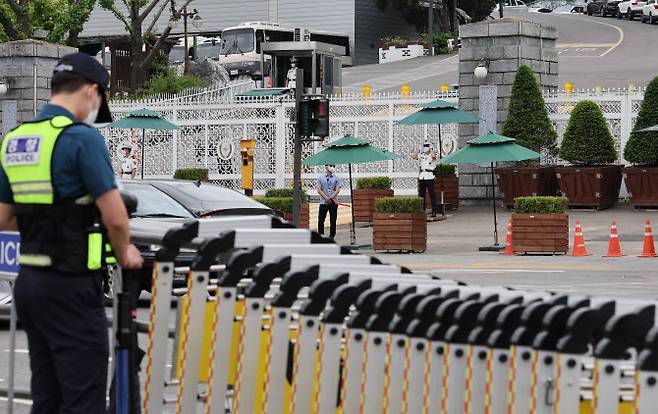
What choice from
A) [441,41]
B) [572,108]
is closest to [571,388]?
[572,108]

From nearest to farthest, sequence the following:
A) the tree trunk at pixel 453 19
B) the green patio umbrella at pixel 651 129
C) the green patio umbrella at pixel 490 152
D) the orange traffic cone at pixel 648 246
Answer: the orange traffic cone at pixel 648 246 < the green patio umbrella at pixel 490 152 < the green patio umbrella at pixel 651 129 < the tree trunk at pixel 453 19

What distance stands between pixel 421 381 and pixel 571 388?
733mm

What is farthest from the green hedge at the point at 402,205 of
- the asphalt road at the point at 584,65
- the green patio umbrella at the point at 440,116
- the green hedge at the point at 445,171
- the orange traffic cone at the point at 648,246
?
the asphalt road at the point at 584,65

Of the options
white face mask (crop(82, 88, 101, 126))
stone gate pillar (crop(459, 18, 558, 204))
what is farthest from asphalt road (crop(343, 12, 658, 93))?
white face mask (crop(82, 88, 101, 126))

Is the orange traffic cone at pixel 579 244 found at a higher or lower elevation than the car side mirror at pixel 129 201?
lower

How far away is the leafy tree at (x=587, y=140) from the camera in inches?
1200

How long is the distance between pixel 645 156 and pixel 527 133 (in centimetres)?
266

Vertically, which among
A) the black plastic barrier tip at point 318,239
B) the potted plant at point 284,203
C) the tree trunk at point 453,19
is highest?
the tree trunk at point 453,19

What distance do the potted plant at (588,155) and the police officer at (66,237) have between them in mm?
24569

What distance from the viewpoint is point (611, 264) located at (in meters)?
22.9

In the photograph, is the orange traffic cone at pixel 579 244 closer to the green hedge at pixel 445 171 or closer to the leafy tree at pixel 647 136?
the leafy tree at pixel 647 136

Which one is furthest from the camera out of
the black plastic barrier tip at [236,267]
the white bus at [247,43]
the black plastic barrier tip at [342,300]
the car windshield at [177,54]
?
the car windshield at [177,54]

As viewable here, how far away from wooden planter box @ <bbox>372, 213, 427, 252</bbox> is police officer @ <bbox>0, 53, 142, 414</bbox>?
20066 mm

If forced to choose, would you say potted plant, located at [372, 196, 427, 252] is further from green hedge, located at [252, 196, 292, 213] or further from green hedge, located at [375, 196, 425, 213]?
green hedge, located at [252, 196, 292, 213]
